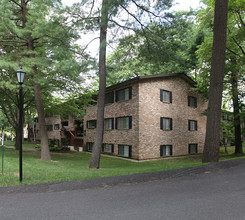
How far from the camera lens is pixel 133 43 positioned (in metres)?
12.5

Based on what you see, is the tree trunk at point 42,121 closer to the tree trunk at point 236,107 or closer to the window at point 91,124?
the window at point 91,124

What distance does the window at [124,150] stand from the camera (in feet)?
60.5

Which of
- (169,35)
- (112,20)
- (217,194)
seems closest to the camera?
(217,194)

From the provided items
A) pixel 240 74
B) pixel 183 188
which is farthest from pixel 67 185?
pixel 240 74

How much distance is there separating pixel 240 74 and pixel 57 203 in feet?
54.8

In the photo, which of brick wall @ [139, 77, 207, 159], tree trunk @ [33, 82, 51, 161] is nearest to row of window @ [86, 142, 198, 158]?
brick wall @ [139, 77, 207, 159]

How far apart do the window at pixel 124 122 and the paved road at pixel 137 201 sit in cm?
1131

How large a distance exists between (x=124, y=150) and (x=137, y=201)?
568 inches

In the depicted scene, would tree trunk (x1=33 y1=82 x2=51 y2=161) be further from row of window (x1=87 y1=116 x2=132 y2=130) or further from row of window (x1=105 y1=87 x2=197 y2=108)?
row of window (x1=105 y1=87 x2=197 y2=108)

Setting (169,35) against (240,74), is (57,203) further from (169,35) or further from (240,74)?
(240,74)

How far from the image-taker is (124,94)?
19938 mm

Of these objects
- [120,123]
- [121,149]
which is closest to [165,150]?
[121,149]

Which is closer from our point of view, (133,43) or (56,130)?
(133,43)

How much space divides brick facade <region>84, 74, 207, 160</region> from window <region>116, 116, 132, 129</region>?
229 millimetres
